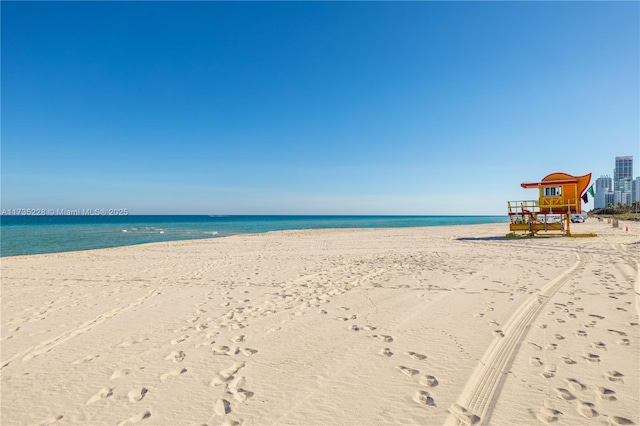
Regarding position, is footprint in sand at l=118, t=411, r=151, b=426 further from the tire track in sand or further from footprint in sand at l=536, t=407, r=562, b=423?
footprint in sand at l=536, t=407, r=562, b=423

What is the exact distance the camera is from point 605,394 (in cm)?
334

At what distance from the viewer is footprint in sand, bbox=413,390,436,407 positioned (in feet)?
10.7

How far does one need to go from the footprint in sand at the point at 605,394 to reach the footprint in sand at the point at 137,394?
4.84m

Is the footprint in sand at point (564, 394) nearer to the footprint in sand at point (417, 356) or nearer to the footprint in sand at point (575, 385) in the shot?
the footprint in sand at point (575, 385)

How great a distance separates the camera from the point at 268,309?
6559 millimetres

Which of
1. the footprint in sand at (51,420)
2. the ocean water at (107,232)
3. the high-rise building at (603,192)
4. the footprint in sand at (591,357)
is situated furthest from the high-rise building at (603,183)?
the footprint in sand at (51,420)

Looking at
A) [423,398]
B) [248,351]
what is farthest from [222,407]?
[423,398]

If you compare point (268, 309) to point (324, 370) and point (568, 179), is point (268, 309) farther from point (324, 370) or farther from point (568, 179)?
point (568, 179)

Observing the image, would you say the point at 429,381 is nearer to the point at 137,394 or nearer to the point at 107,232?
the point at 137,394

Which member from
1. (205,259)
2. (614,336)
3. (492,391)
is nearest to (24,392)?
(492,391)

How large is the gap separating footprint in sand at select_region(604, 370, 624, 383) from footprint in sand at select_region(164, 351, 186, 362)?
17.1 feet

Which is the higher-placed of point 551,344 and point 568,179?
point 568,179

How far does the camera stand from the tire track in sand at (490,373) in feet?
10.1

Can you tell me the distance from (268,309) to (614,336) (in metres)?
5.71
